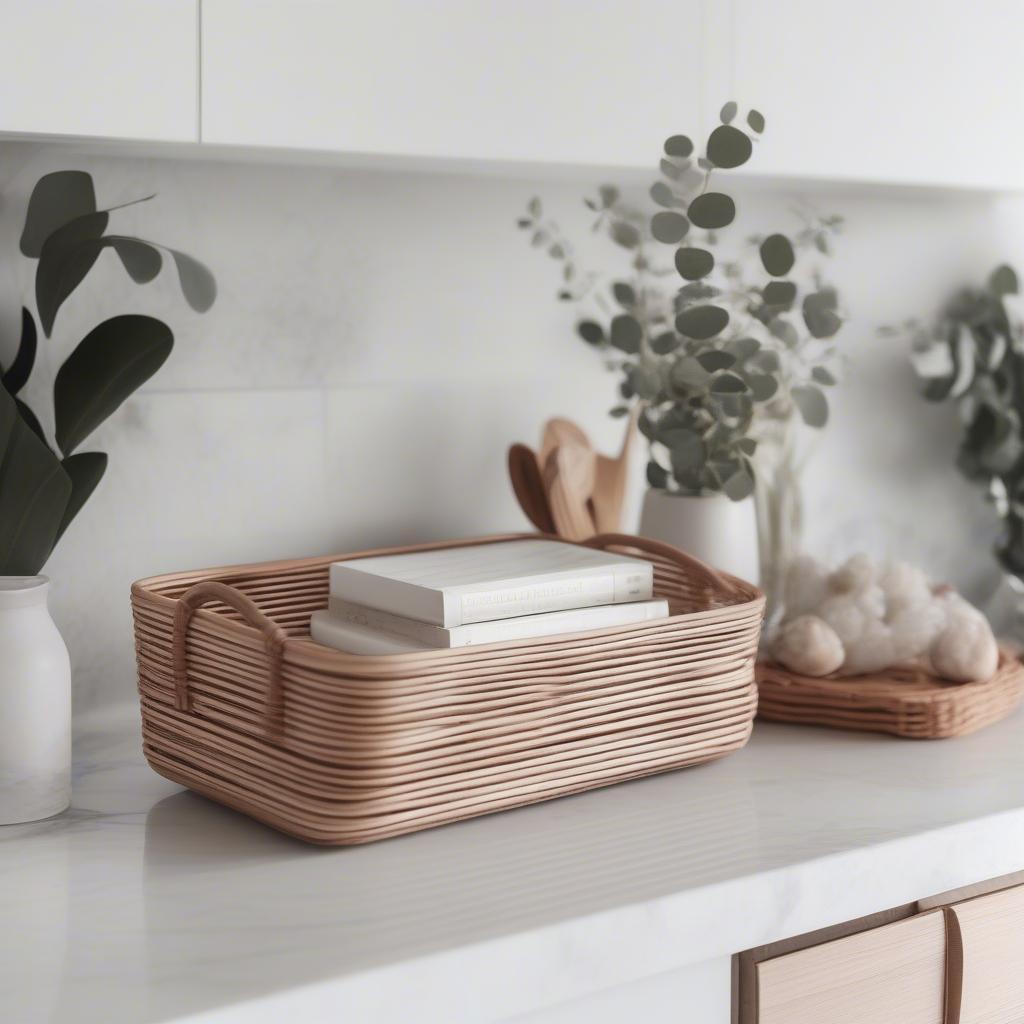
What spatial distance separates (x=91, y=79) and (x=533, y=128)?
0.36 meters

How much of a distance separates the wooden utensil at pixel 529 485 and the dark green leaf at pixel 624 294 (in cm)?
19

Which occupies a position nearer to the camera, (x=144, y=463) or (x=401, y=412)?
(x=144, y=463)

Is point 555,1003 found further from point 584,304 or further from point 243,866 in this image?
point 584,304

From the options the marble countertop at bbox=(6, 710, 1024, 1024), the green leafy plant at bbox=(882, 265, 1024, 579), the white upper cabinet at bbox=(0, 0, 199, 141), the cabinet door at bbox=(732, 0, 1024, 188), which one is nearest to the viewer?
the marble countertop at bbox=(6, 710, 1024, 1024)

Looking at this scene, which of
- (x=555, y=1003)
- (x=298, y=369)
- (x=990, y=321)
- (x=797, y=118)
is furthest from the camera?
(x=990, y=321)

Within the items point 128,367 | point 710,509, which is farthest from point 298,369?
point 710,509

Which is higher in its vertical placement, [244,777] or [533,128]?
[533,128]

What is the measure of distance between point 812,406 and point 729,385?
0.13m

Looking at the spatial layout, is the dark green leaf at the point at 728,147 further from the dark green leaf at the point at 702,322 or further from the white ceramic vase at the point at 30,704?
the white ceramic vase at the point at 30,704

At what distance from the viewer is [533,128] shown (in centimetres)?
111

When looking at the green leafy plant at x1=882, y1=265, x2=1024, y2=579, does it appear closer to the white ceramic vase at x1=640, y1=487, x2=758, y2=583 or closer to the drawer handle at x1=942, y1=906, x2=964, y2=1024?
the white ceramic vase at x1=640, y1=487, x2=758, y2=583

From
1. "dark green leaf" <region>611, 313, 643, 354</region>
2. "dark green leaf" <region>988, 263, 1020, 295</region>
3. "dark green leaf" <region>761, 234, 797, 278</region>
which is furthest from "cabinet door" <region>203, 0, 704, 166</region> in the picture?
"dark green leaf" <region>988, 263, 1020, 295</region>

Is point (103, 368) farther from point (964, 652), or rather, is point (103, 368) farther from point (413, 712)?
point (964, 652)

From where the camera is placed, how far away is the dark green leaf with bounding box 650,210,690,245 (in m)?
1.23
